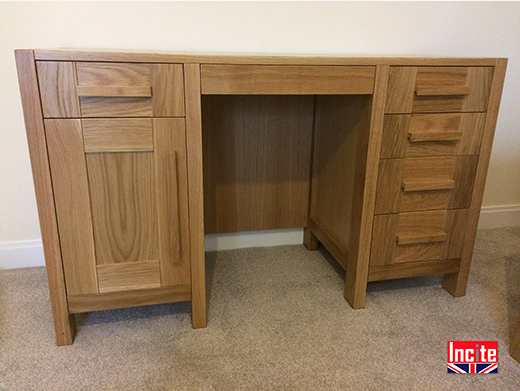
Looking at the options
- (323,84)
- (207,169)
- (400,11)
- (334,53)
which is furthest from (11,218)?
(400,11)

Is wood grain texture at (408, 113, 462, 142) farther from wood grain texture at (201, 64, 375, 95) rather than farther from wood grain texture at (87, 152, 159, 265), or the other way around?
wood grain texture at (87, 152, 159, 265)

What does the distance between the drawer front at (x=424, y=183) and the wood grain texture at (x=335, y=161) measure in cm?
11

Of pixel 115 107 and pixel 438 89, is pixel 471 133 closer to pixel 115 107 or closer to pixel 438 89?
pixel 438 89

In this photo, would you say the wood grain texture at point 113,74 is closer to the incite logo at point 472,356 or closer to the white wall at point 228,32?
the white wall at point 228,32

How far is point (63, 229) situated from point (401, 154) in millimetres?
923

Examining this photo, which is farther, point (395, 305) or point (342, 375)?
point (395, 305)

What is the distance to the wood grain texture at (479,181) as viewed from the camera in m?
1.16

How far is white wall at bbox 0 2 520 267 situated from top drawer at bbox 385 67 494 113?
47 cm

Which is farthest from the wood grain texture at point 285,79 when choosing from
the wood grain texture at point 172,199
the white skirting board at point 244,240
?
the white skirting board at point 244,240

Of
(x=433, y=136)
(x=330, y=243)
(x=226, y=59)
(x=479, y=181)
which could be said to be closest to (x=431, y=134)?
(x=433, y=136)

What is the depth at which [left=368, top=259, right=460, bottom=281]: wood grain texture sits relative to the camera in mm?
1258

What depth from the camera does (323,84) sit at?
1047mm

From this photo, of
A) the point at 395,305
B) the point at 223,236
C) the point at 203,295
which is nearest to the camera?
the point at 203,295

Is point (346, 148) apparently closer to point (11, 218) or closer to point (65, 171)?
point (65, 171)
